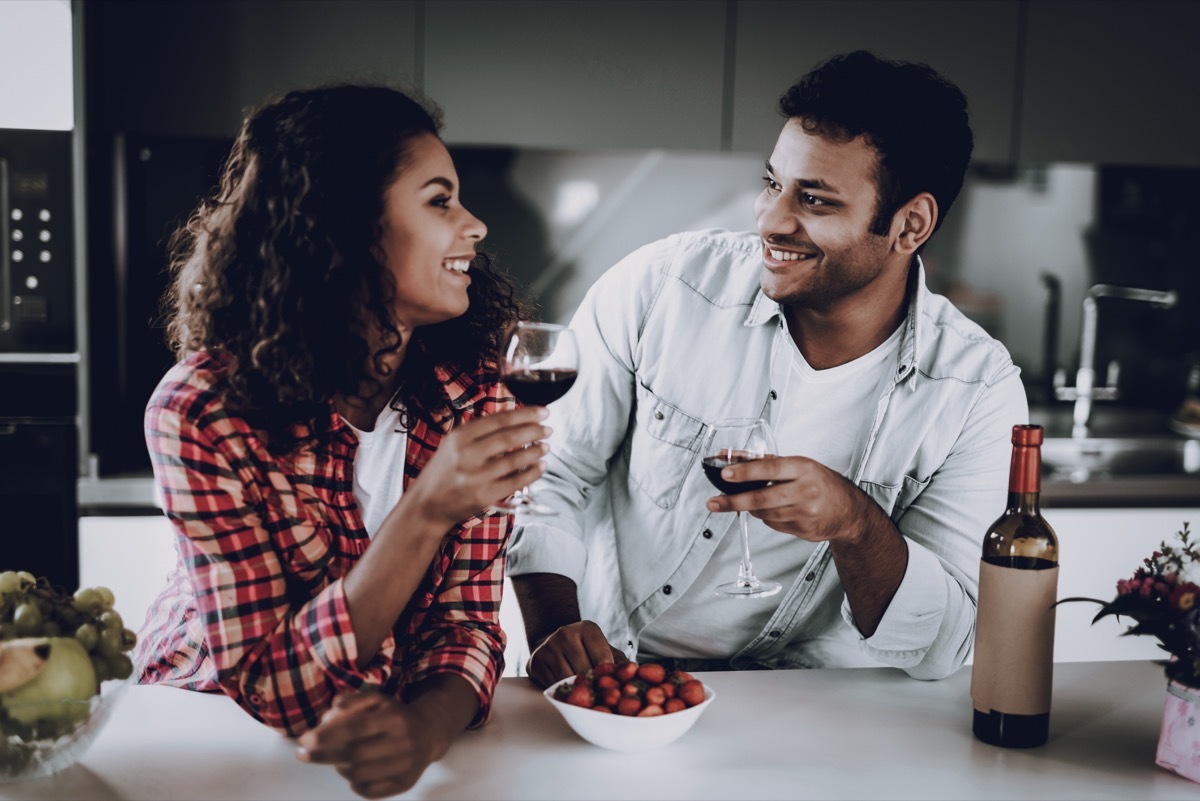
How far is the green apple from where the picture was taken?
3.58 feet

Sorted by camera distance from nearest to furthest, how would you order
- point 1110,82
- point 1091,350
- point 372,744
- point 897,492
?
1. point 372,744
2. point 897,492
3. point 1110,82
4. point 1091,350

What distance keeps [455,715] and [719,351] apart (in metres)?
0.90

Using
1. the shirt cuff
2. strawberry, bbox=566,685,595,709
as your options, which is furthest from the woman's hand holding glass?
the shirt cuff

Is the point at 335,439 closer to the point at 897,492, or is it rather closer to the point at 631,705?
the point at 631,705

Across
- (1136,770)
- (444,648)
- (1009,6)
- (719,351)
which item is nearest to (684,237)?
(719,351)

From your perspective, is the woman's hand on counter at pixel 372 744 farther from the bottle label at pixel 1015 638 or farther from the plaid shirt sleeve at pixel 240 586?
the bottle label at pixel 1015 638

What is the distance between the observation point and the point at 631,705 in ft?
4.00

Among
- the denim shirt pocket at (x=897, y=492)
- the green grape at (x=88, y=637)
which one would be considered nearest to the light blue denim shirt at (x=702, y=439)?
the denim shirt pocket at (x=897, y=492)

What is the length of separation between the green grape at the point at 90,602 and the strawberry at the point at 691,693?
0.64 metres

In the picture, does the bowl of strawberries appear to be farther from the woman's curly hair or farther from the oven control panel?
the oven control panel

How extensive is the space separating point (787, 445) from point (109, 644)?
1114 millimetres

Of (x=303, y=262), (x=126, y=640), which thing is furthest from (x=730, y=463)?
(x=126, y=640)

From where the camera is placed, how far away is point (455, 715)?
1219 millimetres

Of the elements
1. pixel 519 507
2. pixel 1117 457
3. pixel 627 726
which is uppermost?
pixel 519 507
